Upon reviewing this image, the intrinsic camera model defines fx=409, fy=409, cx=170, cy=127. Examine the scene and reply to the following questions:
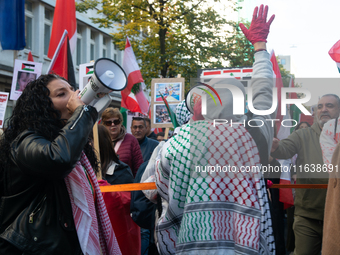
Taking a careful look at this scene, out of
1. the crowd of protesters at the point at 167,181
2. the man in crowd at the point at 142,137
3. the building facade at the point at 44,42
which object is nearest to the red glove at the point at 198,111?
the crowd of protesters at the point at 167,181

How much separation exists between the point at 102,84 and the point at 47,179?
Answer: 2.13 feet

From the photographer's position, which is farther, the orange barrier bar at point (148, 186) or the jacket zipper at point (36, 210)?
the orange barrier bar at point (148, 186)

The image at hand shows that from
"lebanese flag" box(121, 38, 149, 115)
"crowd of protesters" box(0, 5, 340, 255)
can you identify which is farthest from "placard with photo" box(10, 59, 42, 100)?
"crowd of protesters" box(0, 5, 340, 255)

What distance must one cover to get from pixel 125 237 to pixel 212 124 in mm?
1781

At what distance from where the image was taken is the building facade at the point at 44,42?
632 inches

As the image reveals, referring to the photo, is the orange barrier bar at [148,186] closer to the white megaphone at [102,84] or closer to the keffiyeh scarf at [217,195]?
the keffiyeh scarf at [217,195]

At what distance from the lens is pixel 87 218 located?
1986 mm

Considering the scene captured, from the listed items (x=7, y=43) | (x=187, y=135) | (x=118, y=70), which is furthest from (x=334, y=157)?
(x=7, y=43)

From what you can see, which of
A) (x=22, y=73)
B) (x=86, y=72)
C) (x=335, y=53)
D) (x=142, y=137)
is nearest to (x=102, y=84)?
(x=335, y=53)

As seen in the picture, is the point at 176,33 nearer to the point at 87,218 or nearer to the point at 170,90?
the point at 170,90

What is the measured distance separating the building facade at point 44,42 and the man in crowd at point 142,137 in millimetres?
7205

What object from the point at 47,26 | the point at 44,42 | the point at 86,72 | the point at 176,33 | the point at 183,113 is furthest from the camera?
the point at 47,26

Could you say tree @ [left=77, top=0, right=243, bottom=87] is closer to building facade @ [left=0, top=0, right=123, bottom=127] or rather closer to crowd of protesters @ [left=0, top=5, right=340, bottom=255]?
building facade @ [left=0, top=0, right=123, bottom=127]

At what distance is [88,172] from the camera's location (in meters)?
2.26
